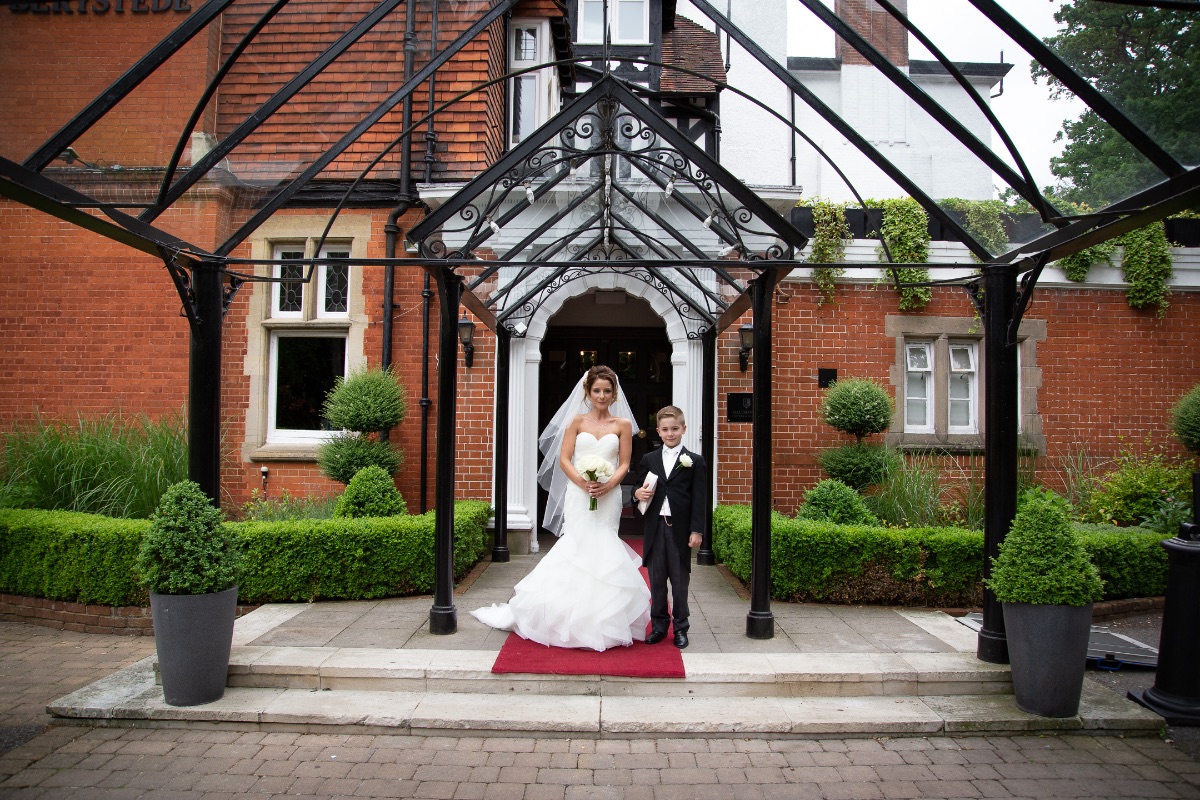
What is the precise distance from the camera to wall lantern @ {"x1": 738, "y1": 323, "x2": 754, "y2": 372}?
9.22m

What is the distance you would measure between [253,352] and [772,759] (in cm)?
783

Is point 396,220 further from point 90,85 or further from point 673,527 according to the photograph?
point 673,527

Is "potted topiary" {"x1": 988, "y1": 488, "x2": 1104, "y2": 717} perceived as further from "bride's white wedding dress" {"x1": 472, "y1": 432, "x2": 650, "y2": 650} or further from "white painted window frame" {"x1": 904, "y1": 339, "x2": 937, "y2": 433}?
"white painted window frame" {"x1": 904, "y1": 339, "x2": 937, "y2": 433}

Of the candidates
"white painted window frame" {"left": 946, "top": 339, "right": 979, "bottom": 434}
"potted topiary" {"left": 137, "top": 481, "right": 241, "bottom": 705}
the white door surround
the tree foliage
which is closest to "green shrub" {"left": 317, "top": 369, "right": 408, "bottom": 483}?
the white door surround

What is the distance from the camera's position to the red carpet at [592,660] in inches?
207

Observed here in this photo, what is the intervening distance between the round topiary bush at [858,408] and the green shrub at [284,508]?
566 centimetres

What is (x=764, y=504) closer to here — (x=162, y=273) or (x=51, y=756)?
(x=51, y=756)

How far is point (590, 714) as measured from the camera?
486 centimetres

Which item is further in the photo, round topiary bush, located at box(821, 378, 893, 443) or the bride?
round topiary bush, located at box(821, 378, 893, 443)

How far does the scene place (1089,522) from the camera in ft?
30.8

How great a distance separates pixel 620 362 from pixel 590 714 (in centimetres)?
745

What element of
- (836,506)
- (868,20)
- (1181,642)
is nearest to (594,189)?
(868,20)

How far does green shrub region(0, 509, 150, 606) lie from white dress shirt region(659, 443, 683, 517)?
458 cm

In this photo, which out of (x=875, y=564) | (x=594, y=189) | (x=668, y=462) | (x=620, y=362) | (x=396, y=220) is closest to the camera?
(x=668, y=462)
